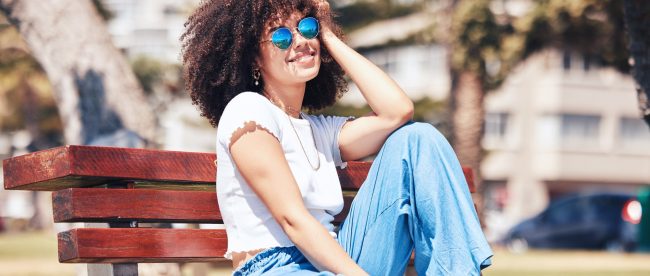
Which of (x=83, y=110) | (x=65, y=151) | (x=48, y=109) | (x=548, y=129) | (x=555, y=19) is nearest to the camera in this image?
(x=65, y=151)

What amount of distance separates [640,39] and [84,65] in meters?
3.49

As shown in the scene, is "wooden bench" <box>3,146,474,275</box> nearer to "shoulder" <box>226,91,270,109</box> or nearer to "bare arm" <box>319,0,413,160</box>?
"shoulder" <box>226,91,270,109</box>

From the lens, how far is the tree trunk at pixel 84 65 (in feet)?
24.1

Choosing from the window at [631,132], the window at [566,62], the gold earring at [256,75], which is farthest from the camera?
the window at [631,132]

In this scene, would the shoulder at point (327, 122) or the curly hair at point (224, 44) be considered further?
the shoulder at point (327, 122)

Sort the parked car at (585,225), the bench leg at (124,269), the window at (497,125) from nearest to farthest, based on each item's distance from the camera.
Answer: the bench leg at (124,269) < the parked car at (585,225) < the window at (497,125)

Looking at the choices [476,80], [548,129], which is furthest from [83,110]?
[548,129]

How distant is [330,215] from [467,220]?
483 millimetres

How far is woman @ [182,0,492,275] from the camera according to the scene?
350 cm

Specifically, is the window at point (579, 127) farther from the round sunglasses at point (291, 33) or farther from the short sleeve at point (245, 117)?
the short sleeve at point (245, 117)

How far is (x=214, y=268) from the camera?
1212cm

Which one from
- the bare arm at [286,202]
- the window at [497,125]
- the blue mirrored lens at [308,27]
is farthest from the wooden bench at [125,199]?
the window at [497,125]

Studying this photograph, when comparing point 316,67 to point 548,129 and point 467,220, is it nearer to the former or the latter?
point 467,220

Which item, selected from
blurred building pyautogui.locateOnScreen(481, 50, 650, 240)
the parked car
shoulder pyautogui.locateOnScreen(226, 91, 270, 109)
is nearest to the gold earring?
shoulder pyautogui.locateOnScreen(226, 91, 270, 109)
